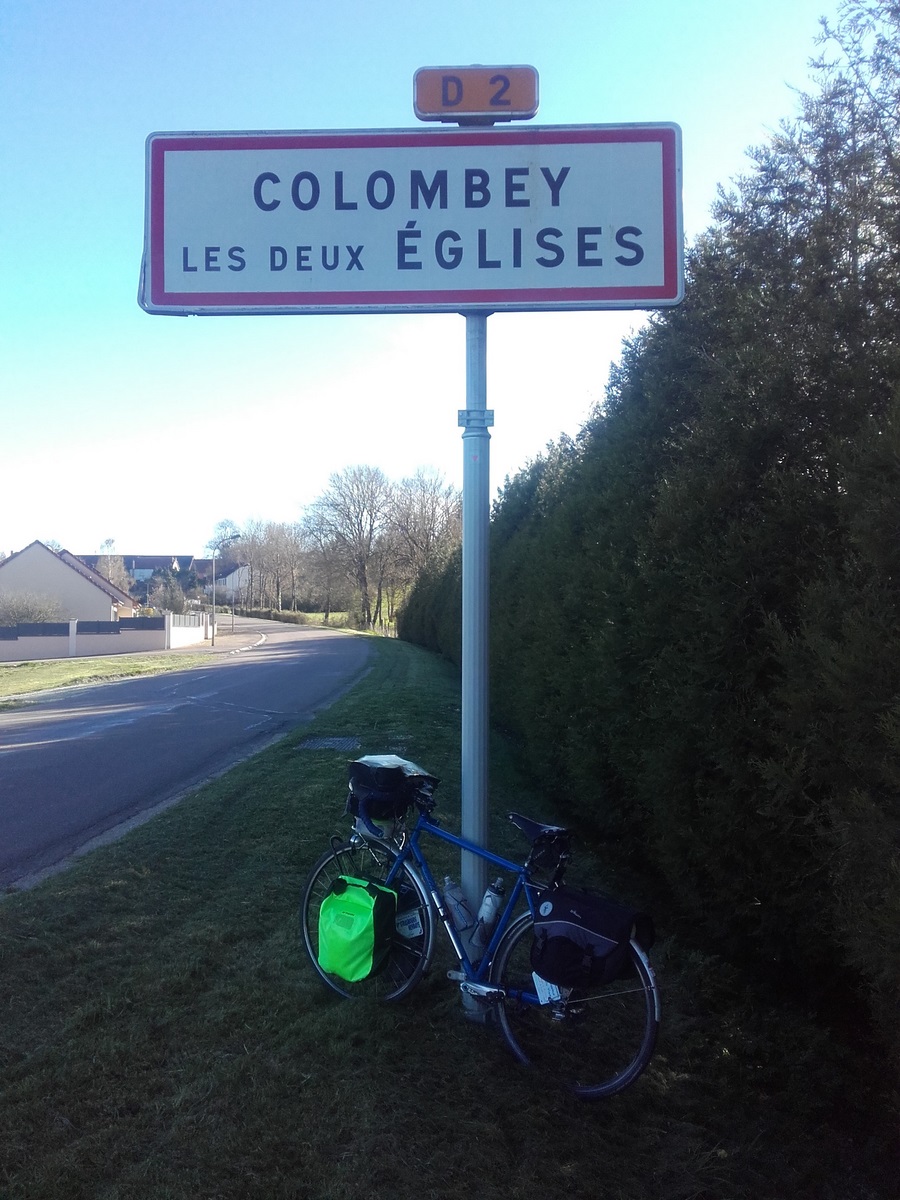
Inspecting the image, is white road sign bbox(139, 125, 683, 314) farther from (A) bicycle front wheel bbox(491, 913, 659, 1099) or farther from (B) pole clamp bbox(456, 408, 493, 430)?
(A) bicycle front wheel bbox(491, 913, 659, 1099)

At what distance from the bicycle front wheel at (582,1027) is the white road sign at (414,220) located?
2.16 metres

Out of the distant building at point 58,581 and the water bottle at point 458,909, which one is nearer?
the water bottle at point 458,909

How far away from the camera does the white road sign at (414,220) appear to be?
2.97 meters

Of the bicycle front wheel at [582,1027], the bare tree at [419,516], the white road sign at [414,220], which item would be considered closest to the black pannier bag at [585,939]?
the bicycle front wheel at [582,1027]

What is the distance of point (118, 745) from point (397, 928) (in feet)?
29.5

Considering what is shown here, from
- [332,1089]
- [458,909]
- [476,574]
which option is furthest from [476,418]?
[332,1089]

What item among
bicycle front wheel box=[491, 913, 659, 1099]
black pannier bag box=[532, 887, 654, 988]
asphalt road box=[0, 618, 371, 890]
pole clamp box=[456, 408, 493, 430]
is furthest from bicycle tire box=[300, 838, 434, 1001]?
asphalt road box=[0, 618, 371, 890]

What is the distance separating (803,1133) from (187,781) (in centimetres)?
673

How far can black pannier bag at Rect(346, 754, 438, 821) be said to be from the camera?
3443 mm

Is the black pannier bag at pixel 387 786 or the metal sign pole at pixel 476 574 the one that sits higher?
the metal sign pole at pixel 476 574

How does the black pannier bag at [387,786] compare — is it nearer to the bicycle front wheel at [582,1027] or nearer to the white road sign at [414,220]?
Answer: the bicycle front wheel at [582,1027]

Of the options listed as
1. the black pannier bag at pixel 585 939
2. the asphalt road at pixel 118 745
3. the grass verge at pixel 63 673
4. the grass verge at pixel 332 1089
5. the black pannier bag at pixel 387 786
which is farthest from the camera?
the grass verge at pixel 63 673

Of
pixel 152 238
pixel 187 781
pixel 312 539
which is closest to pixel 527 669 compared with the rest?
pixel 187 781

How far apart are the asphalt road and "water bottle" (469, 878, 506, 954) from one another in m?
3.31
